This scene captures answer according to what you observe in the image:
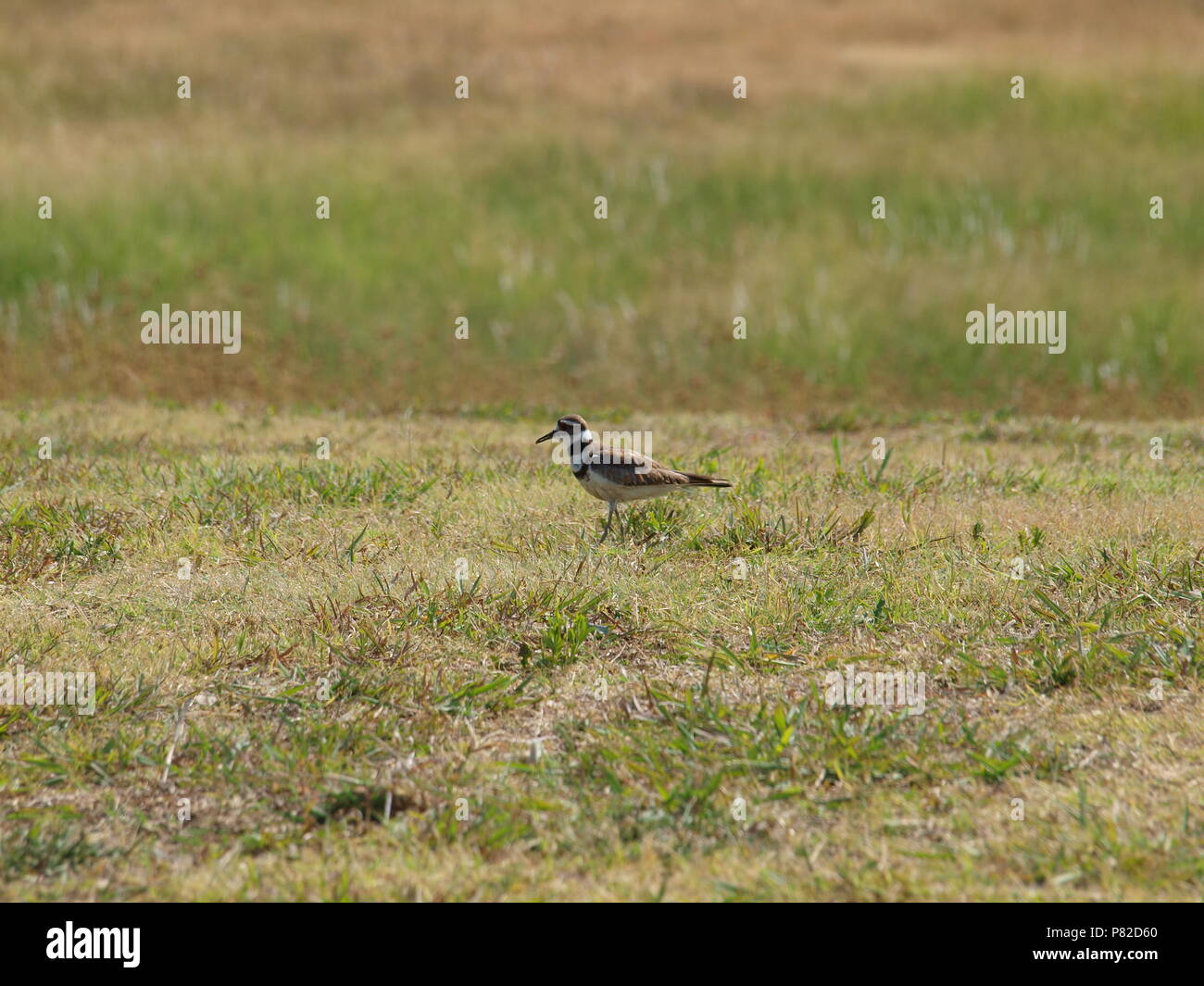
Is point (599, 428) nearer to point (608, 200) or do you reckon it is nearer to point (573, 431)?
point (573, 431)

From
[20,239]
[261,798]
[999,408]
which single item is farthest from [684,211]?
[261,798]

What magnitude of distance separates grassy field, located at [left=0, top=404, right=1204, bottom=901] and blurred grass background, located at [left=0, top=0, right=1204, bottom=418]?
6802mm

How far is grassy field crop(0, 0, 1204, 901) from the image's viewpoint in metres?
4.99

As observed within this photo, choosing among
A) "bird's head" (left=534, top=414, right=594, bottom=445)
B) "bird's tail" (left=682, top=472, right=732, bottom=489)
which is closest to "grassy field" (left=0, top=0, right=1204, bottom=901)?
"bird's tail" (left=682, top=472, right=732, bottom=489)

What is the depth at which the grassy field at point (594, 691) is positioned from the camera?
4.68 m

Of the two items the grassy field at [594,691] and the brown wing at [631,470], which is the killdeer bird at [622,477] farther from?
the grassy field at [594,691]

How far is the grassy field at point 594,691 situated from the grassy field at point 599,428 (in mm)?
27

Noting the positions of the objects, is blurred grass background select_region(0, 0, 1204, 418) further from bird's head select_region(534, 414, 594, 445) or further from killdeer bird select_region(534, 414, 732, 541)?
killdeer bird select_region(534, 414, 732, 541)

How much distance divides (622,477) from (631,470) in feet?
0.21

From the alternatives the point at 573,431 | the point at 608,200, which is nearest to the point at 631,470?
the point at 573,431

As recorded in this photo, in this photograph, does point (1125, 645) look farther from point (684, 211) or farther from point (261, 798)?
point (684, 211)

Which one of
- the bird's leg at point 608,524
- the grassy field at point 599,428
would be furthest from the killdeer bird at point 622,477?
the grassy field at point 599,428

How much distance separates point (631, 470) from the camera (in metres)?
7.90

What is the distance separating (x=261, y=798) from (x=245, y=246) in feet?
46.6
